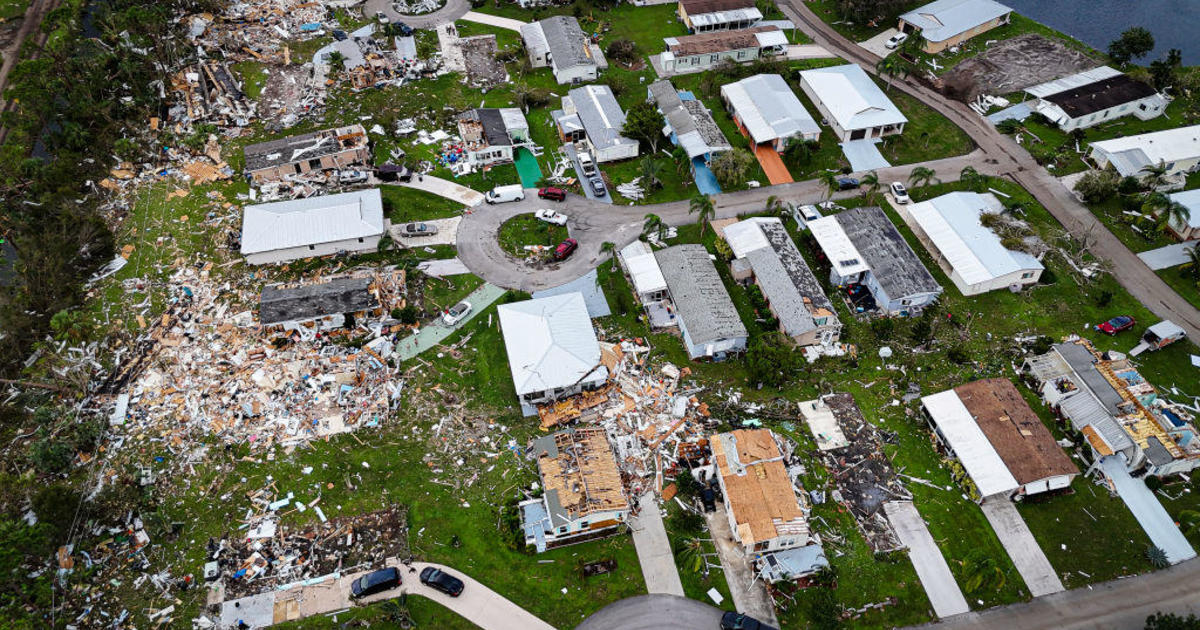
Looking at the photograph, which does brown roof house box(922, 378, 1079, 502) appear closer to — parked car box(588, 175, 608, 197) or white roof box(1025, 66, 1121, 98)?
parked car box(588, 175, 608, 197)

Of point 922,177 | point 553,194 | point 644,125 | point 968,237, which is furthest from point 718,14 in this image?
point 968,237

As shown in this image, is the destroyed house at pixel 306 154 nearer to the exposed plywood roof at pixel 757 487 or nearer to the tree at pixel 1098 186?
the exposed plywood roof at pixel 757 487

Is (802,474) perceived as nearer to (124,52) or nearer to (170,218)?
(170,218)

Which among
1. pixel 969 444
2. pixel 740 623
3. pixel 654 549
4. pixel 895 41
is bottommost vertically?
pixel 654 549

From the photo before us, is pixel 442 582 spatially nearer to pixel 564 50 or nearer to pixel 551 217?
pixel 551 217

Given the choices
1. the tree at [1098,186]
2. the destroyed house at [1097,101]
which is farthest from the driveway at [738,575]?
the destroyed house at [1097,101]

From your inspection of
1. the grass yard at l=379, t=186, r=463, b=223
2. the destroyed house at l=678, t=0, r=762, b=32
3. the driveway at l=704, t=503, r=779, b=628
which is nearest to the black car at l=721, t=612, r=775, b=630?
the driveway at l=704, t=503, r=779, b=628
